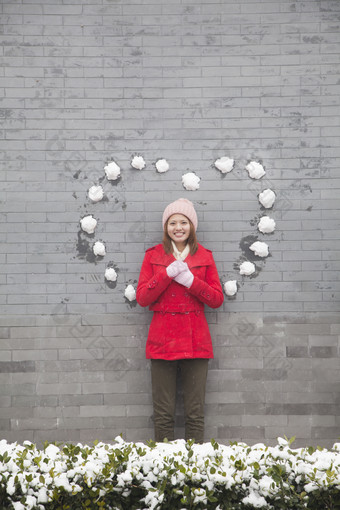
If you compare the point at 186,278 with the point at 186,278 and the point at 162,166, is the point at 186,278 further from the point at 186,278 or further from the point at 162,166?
the point at 162,166

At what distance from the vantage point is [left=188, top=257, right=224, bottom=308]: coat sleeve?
381 centimetres

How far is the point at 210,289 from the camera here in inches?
152

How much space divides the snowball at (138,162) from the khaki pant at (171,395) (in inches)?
59.8

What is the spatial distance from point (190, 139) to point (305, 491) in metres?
2.82

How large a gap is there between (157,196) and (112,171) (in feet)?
1.34

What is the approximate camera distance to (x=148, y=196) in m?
4.22

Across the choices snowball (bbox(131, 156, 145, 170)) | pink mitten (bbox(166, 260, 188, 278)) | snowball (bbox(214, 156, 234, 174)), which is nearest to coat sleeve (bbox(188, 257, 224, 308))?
pink mitten (bbox(166, 260, 188, 278))

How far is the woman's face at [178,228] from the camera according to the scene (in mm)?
3936

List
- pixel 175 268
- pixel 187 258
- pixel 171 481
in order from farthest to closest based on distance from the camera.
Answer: pixel 187 258 < pixel 175 268 < pixel 171 481

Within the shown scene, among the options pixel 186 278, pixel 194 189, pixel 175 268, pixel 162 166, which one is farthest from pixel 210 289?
pixel 162 166

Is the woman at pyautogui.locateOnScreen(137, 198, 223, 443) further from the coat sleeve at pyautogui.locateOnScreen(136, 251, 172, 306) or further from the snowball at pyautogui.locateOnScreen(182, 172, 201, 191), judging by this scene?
the snowball at pyautogui.locateOnScreen(182, 172, 201, 191)

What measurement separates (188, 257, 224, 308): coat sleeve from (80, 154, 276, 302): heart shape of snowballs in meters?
0.24

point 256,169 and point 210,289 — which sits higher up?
point 256,169

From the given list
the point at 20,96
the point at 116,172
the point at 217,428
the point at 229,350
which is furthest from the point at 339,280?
the point at 20,96
